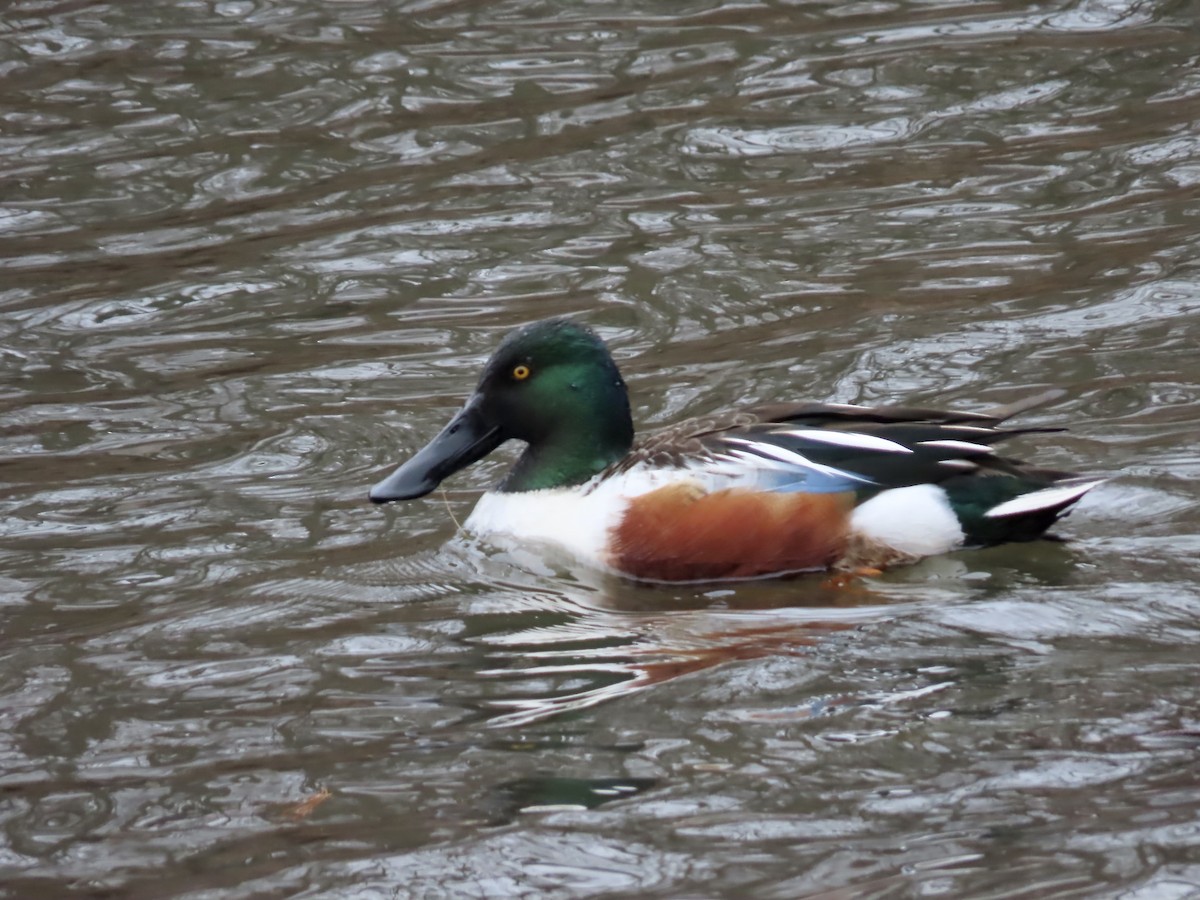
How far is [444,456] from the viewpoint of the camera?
634 centimetres

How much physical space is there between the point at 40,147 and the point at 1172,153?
6.00 meters

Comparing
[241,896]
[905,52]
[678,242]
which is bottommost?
[241,896]

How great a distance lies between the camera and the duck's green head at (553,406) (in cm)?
632

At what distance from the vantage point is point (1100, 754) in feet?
13.9

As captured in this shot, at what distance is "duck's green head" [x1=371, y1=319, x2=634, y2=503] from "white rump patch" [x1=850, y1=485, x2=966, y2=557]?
96 cm

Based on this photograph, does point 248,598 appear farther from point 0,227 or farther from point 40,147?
point 40,147

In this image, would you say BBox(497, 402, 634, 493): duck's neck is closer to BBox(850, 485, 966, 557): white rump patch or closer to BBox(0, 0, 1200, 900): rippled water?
BBox(0, 0, 1200, 900): rippled water

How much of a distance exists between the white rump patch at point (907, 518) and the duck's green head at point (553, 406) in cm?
96

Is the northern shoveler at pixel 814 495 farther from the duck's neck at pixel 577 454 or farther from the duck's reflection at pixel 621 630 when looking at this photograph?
the duck's neck at pixel 577 454

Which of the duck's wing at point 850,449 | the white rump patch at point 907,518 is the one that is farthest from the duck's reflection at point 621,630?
the duck's wing at point 850,449

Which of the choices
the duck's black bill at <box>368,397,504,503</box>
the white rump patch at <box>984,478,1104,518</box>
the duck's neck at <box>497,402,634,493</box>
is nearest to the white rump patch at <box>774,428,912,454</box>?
the white rump patch at <box>984,478,1104,518</box>

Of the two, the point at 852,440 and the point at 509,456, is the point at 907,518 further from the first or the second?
the point at 509,456

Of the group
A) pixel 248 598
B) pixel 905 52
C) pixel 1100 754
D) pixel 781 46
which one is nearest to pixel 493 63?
pixel 781 46

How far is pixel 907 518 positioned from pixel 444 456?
1.57 meters
